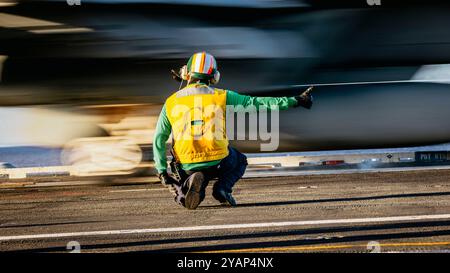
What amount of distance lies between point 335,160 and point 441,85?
2107mm

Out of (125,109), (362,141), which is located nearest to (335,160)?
(362,141)

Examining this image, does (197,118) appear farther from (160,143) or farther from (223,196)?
(223,196)

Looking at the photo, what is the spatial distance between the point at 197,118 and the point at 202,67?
0.54 m

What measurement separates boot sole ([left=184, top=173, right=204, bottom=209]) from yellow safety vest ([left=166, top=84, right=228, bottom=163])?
28cm

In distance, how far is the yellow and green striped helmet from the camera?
6.75m

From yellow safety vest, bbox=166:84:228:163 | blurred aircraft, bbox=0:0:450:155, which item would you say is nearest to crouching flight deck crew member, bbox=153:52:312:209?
yellow safety vest, bbox=166:84:228:163

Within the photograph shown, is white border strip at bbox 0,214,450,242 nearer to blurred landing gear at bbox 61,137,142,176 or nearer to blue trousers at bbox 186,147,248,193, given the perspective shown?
blue trousers at bbox 186,147,248,193

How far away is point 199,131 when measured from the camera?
21.9 feet

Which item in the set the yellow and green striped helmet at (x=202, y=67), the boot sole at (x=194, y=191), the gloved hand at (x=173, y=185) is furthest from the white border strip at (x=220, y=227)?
the yellow and green striped helmet at (x=202, y=67)

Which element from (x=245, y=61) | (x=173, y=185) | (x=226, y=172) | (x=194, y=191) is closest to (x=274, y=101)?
(x=226, y=172)

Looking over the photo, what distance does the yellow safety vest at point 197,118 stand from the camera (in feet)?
21.7

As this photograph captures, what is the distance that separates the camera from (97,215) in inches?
279
